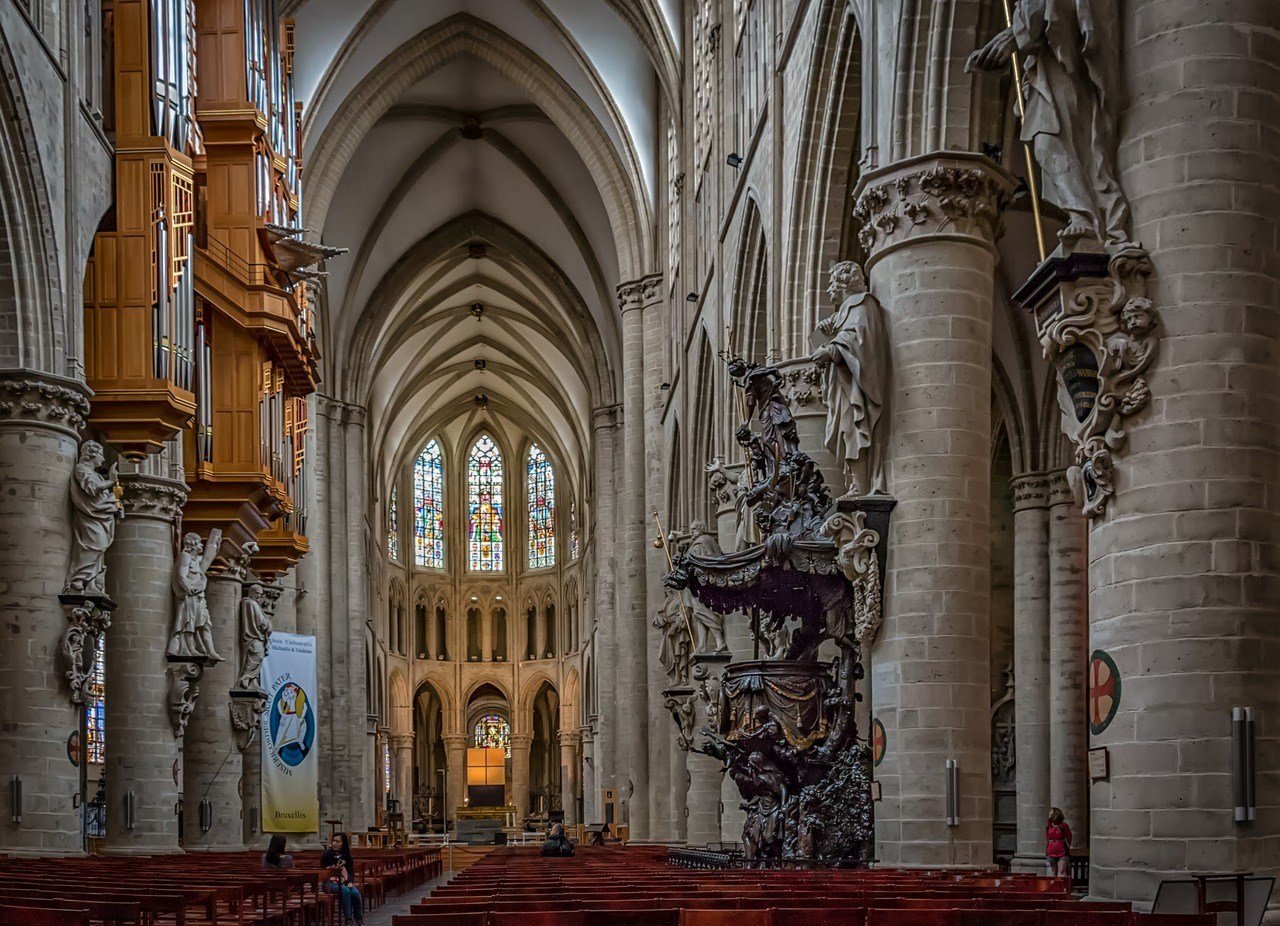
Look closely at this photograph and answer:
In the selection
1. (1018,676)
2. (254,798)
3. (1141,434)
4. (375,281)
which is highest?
(375,281)

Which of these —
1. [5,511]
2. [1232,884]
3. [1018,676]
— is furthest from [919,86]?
[1018,676]

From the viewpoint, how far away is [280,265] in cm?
2620

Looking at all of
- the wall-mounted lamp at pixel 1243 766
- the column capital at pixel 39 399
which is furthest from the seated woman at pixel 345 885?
the wall-mounted lamp at pixel 1243 766

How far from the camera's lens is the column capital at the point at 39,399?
17.1m

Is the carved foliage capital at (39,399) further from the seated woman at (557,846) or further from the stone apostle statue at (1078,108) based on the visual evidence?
the seated woman at (557,846)

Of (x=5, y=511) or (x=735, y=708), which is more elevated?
(x=5, y=511)

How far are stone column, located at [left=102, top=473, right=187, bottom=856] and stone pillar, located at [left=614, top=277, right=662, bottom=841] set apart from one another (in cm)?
1712

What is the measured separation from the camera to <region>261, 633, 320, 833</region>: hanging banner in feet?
98.4

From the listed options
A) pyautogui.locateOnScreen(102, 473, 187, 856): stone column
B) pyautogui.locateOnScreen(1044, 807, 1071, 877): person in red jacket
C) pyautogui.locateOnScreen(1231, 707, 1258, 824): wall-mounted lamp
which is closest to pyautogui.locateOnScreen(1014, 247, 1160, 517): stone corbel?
pyautogui.locateOnScreen(1231, 707, 1258, 824): wall-mounted lamp

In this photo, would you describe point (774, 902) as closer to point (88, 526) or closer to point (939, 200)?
point (939, 200)

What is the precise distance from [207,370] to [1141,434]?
17.8 metres

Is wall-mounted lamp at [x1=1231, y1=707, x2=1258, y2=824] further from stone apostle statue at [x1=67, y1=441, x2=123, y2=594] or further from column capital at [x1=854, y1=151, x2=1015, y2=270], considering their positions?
stone apostle statue at [x1=67, y1=441, x2=123, y2=594]

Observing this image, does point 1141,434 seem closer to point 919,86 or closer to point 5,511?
point 919,86

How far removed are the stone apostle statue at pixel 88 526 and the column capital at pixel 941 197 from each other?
8.90m
